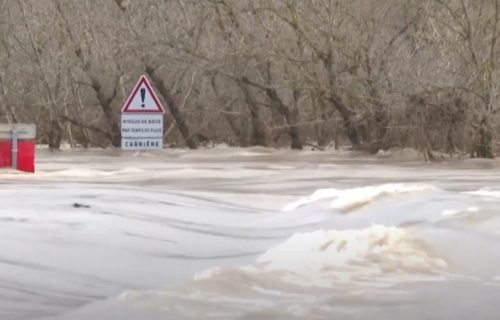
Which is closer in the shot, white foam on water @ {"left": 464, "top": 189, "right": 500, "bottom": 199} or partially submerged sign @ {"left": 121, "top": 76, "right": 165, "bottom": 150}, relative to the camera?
white foam on water @ {"left": 464, "top": 189, "right": 500, "bottom": 199}

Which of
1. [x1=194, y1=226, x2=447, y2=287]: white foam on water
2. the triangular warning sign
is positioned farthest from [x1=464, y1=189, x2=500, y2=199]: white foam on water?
the triangular warning sign

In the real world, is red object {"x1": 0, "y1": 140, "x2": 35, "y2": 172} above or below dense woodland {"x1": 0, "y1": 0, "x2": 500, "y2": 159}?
below

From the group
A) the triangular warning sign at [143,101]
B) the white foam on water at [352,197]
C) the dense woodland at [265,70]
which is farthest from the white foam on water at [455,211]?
the dense woodland at [265,70]

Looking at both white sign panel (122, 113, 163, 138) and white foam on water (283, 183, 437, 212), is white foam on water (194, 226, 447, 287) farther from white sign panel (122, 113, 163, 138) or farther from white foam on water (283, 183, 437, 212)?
white sign panel (122, 113, 163, 138)

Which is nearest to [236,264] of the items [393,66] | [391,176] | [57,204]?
[57,204]

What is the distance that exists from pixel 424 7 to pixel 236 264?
11923 millimetres

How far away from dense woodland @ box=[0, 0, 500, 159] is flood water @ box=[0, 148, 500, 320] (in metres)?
5.67

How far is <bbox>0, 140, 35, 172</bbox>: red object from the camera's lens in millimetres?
12164

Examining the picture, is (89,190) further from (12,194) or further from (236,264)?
(236,264)

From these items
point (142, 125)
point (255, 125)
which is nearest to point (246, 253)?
point (142, 125)

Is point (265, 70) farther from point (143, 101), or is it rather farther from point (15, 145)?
point (15, 145)

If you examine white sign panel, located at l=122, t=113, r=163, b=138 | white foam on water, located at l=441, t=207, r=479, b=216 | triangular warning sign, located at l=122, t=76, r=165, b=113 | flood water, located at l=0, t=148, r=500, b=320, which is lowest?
flood water, located at l=0, t=148, r=500, b=320

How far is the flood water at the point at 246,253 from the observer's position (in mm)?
4773

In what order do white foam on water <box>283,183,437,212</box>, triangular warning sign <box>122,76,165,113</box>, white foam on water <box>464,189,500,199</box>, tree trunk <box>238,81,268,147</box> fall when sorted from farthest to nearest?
tree trunk <box>238,81,268,147</box> → triangular warning sign <box>122,76,165,113</box> → white foam on water <box>464,189,500,199</box> → white foam on water <box>283,183,437,212</box>
